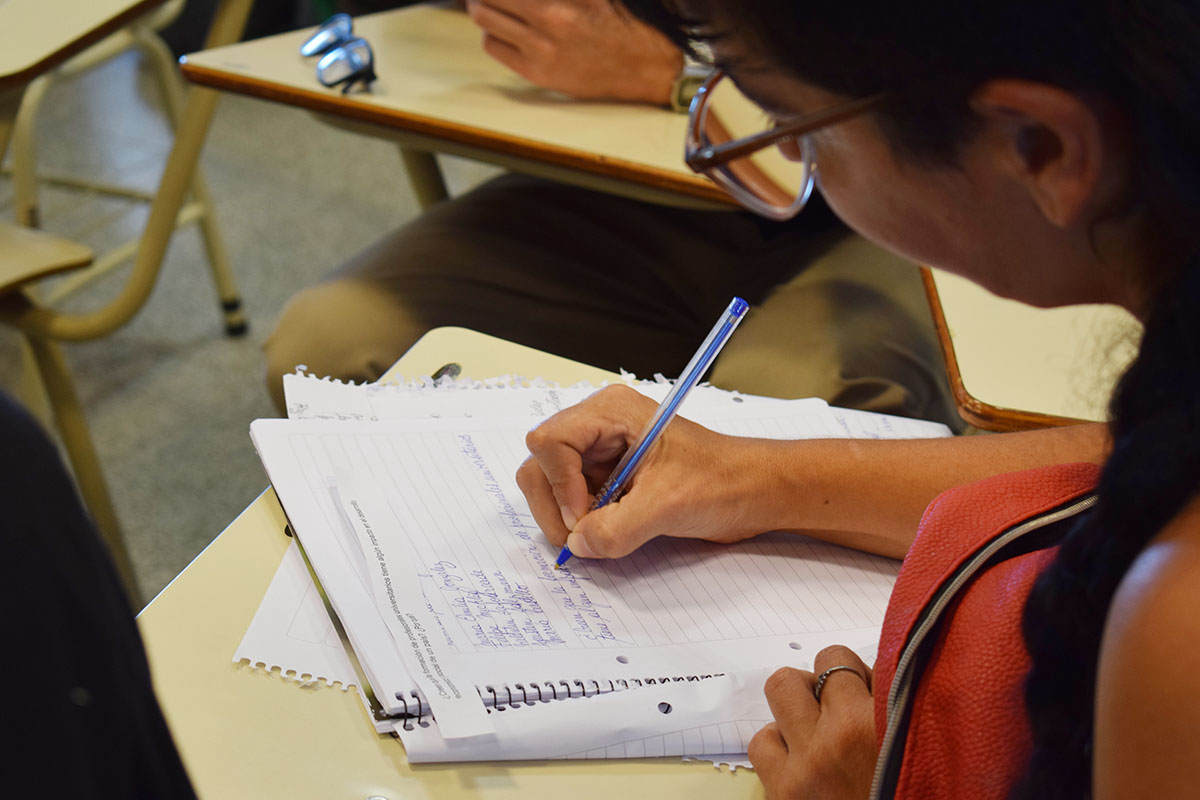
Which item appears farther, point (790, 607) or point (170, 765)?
point (790, 607)

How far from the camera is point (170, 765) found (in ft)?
0.92

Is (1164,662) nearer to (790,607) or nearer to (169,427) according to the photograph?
(790,607)

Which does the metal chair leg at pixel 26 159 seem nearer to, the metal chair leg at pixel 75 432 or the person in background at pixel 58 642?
the metal chair leg at pixel 75 432

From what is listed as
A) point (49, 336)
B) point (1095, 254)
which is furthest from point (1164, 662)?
point (49, 336)

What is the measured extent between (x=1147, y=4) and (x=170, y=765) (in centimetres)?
36

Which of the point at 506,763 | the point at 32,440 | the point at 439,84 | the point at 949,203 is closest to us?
the point at 32,440

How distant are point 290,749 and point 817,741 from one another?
265 millimetres

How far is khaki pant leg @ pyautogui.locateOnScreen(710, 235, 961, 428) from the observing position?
1.09 metres

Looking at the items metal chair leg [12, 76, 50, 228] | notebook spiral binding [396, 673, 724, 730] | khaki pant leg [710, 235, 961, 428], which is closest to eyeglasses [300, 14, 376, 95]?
khaki pant leg [710, 235, 961, 428]

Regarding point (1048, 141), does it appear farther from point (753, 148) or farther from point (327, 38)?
point (327, 38)

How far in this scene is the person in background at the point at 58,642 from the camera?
0.24 metres

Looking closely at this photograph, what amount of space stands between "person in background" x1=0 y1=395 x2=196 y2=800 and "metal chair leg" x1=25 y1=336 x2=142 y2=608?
48.4 inches

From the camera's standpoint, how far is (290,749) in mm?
555

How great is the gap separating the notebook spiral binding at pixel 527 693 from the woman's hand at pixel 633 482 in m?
0.09
